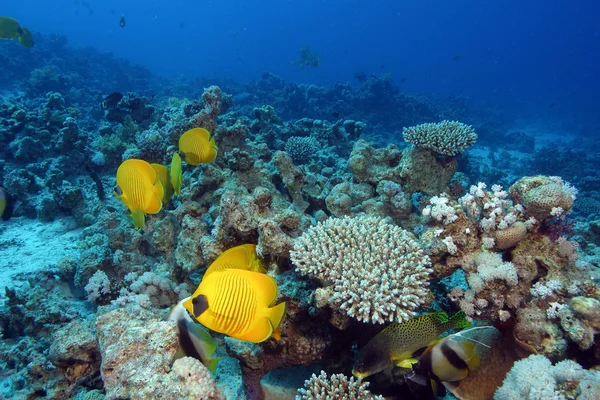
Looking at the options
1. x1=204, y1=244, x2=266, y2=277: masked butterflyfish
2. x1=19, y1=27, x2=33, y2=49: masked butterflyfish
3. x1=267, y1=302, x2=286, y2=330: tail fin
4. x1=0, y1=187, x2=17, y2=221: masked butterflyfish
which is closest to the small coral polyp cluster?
x1=204, y1=244, x2=266, y2=277: masked butterflyfish

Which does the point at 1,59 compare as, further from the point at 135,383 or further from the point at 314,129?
the point at 135,383

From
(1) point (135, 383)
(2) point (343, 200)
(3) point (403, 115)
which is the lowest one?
(1) point (135, 383)

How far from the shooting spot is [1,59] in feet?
67.6

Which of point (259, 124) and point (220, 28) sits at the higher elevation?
point (220, 28)

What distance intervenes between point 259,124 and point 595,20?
182326 millimetres

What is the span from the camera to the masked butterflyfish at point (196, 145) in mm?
4301

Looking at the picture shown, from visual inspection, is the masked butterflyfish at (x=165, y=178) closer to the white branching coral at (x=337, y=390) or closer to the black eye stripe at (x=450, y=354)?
the white branching coral at (x=337, y=390)

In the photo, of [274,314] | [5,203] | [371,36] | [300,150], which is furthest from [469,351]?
[371,36]

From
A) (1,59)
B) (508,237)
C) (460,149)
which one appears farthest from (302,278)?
(1,59)

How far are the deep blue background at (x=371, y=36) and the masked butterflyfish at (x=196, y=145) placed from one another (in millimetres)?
74526

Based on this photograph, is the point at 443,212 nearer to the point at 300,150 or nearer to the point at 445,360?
the point at 445,360

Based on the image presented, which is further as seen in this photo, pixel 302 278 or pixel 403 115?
pixel 403 115

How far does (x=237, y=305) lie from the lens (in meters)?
1.86

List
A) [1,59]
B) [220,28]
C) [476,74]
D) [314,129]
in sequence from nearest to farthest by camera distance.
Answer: [314,129] < [1,59] < [476,74] < [220,28]
